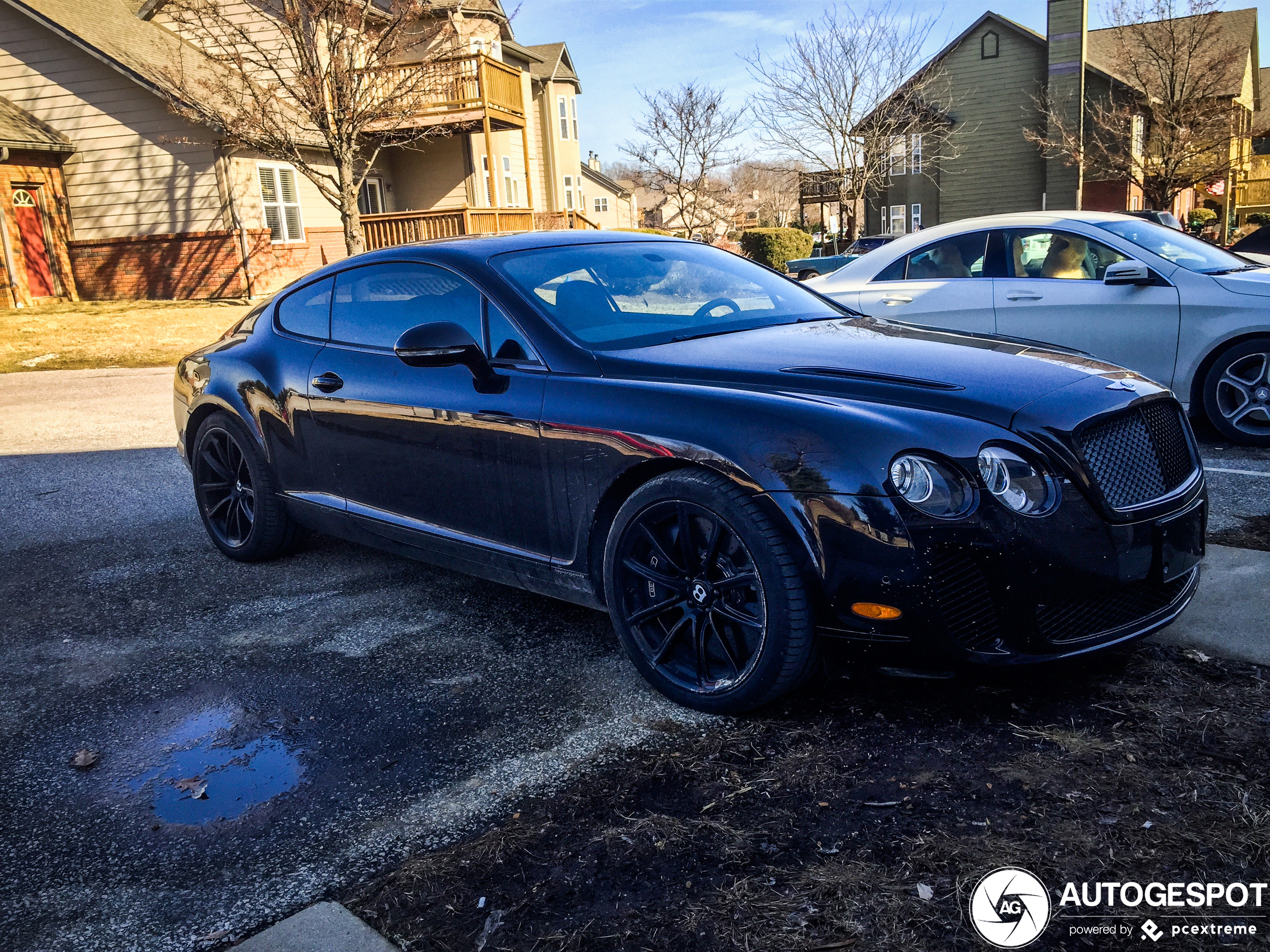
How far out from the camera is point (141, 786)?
10.2ft

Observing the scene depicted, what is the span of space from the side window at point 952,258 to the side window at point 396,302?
4554mm

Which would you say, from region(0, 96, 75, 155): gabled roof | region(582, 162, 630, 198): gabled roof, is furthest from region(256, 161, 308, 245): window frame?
region(582, 162, 630, 198): gabled roof

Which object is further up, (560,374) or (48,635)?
(560,374)

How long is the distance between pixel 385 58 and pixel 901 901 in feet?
65.1

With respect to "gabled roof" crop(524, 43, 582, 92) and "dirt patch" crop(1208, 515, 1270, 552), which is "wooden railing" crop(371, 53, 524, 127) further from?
"dirt patch" crop(1208, 515, 1270, 552)

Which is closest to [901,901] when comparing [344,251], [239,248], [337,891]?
[337,891]

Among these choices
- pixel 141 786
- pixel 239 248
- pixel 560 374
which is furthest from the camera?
pixel 239 248

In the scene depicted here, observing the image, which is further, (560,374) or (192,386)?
(192,386)

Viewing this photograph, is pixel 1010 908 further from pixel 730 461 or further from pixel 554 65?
pixel 554 65

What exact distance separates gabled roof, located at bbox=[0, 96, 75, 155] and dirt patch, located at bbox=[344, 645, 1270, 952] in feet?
72.9

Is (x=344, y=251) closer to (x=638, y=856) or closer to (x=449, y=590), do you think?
(x=449, y=590)

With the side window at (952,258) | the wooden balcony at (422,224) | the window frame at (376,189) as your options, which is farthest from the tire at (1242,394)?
the window frame at (376,189)

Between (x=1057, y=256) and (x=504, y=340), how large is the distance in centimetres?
483

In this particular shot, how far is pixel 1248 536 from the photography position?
188 inches
